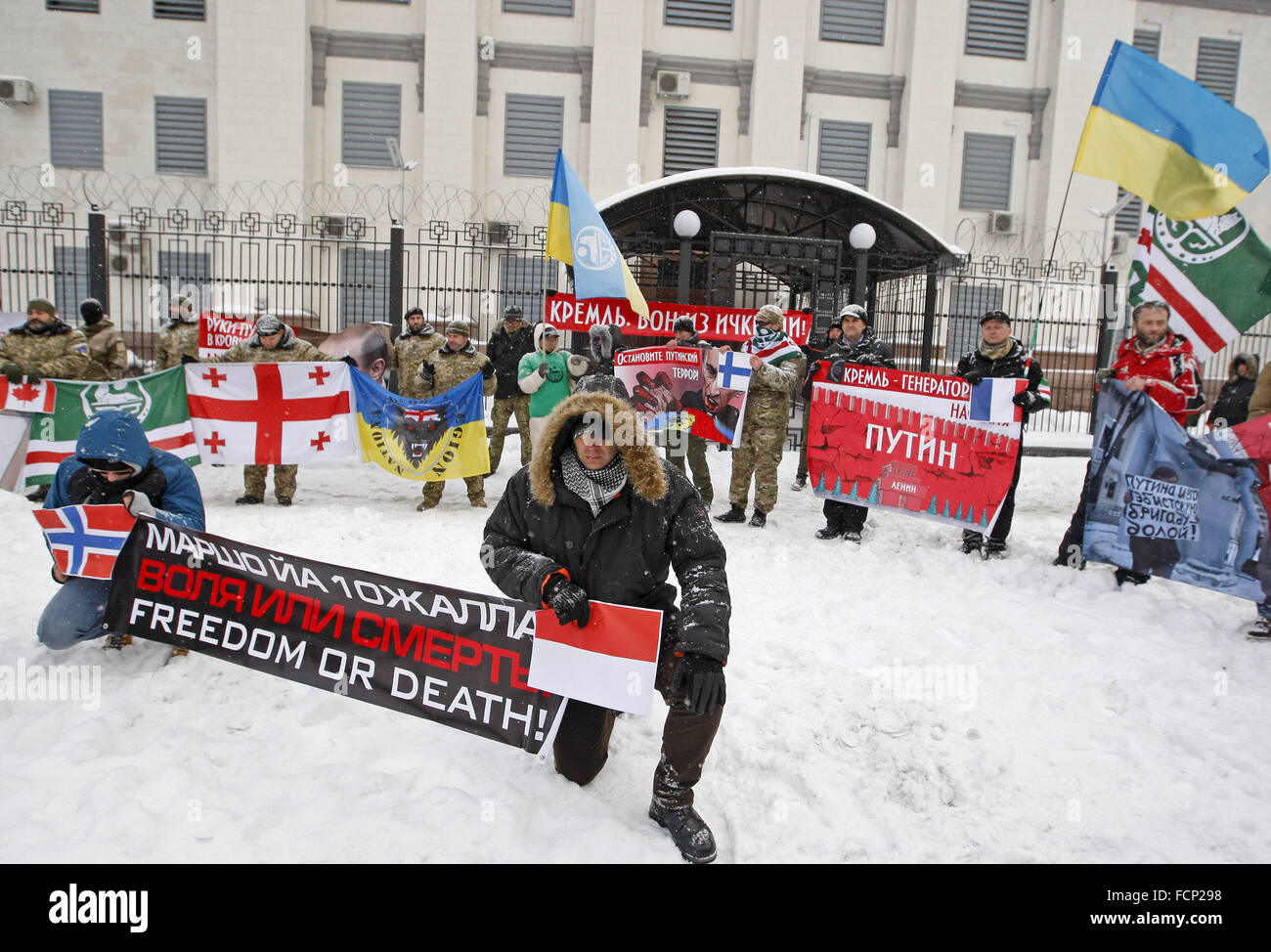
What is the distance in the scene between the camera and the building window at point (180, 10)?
18453mm

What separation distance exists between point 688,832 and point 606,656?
0.72m

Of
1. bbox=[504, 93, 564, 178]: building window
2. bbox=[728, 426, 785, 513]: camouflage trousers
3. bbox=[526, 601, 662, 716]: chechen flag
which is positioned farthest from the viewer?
bbox=[504, 93, 564, 178]: building window

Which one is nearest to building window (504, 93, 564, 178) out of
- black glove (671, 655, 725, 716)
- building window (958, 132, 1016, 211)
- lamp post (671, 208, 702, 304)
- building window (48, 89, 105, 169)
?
lamp post (671, 208, 702, 304)

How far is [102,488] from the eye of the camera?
13.0ft

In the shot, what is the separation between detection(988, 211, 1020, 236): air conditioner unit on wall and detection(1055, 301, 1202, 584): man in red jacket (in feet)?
52.9

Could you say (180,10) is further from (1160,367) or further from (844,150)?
(1160,367)

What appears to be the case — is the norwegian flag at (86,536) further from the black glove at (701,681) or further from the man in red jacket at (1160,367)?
the man in red jacket at (1160,367)

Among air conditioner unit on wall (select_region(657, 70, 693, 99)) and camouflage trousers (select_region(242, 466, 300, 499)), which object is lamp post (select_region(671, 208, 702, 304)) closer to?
camouflage trousers (select_region(242, 466, 300, 499))

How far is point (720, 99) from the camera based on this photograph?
19.7 metres

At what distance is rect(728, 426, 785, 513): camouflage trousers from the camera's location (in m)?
7.34

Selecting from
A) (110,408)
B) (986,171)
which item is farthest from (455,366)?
(986,171)

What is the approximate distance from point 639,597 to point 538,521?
1.62 feet

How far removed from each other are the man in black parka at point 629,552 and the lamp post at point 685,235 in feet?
31.8

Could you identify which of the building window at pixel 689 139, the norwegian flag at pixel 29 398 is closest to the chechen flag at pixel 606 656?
the norwegian flag at pixel 29 398
